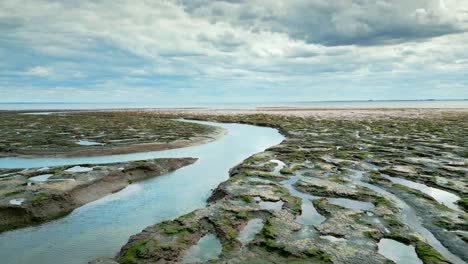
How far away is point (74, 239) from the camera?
1142cm

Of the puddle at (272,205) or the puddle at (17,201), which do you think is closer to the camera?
the puddle at (17,201)

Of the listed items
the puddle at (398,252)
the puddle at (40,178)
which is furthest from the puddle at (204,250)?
the puddle at (40,178)

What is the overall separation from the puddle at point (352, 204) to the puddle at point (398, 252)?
9.98ft

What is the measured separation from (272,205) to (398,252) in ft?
17.9

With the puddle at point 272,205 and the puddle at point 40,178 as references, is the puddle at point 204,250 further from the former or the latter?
the puddle at point 40,178

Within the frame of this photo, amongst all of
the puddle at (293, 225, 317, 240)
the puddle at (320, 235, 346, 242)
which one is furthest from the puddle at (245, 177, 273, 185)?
the puddle at (320, 235, 346, 242)

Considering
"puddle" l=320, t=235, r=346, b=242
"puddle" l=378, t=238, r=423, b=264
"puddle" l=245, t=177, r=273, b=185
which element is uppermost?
"puddle" l=245, t=177, r=273, b=185

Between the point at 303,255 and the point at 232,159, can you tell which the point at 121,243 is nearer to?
the point at 303,255

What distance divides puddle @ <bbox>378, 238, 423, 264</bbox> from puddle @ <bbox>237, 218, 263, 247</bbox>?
4050 millimetres

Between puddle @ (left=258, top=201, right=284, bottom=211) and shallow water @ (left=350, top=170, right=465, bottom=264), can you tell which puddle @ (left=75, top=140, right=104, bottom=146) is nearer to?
puddle @ (left=258, top=201, right=284, bottom=211)

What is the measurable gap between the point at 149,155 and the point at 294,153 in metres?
12.6

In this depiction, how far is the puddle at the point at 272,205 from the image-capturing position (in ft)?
44.7

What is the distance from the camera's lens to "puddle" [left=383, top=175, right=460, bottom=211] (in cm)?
1414

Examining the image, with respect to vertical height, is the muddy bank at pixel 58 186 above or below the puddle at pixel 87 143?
below
